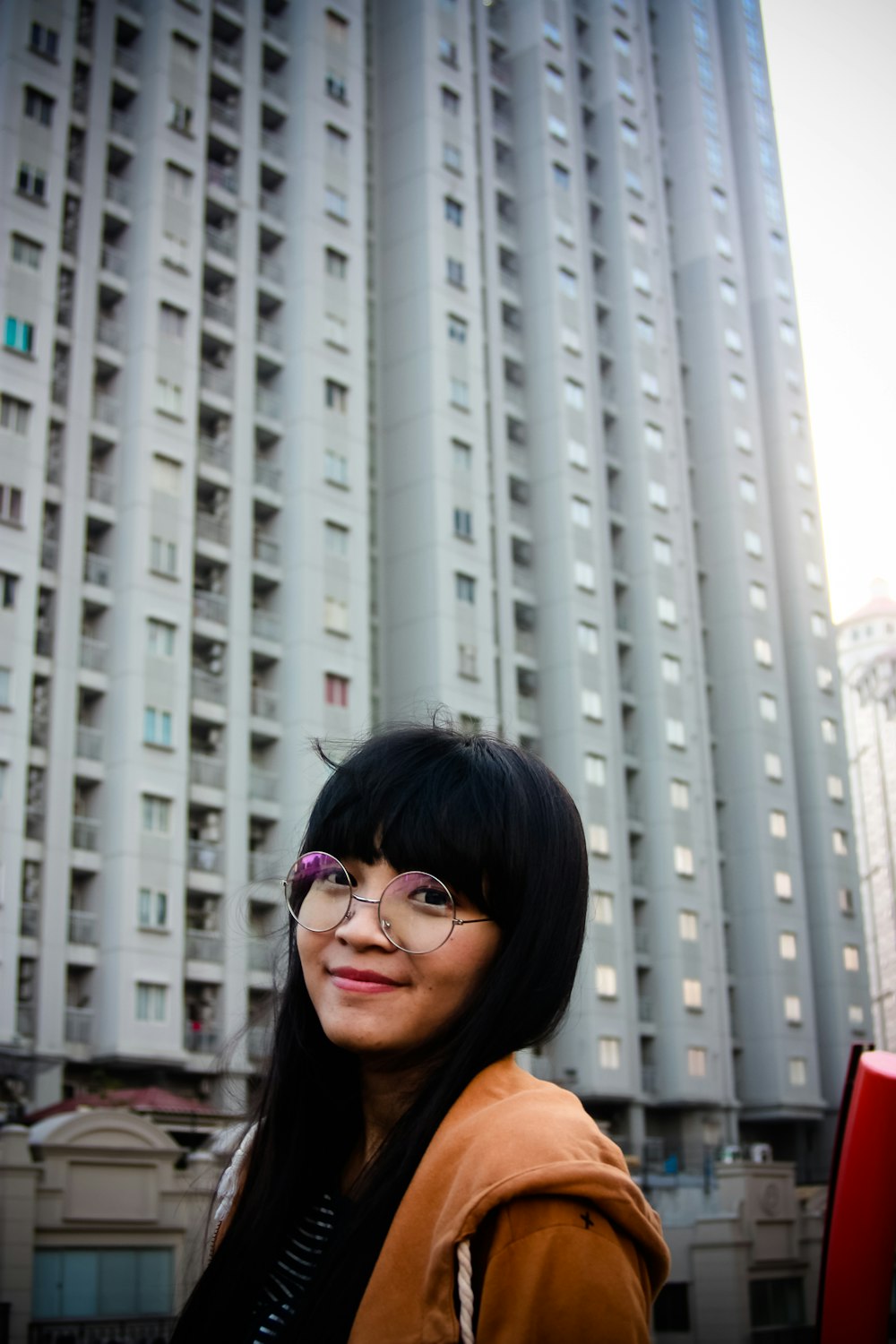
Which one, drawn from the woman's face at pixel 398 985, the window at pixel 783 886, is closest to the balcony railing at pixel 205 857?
the window at pixel 783 886

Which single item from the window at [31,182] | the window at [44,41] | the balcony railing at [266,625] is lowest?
the balcony railing at [266,625]

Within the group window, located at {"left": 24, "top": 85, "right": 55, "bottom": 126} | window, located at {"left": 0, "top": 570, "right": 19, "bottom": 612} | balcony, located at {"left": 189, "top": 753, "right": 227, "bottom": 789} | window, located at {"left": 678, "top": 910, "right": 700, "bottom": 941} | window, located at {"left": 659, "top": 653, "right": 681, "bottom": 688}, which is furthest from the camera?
window, located at {"left": 659, "top": 653, "right": 681, "bottom": 688}

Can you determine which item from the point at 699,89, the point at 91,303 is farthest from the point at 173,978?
the point at 699,89

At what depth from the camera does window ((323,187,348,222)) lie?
41.7 meters

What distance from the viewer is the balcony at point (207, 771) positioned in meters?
34.3

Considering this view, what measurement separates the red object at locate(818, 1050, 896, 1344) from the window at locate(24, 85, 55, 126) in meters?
37.6

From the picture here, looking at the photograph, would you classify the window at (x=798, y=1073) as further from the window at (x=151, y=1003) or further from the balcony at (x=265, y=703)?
the window at (x=151, y=1003)

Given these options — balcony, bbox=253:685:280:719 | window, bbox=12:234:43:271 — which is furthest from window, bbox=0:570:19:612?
window, bbox=12:234:43:271

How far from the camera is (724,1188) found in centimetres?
3212

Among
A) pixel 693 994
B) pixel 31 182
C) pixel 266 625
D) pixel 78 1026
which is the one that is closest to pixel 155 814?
pixel 78 1026

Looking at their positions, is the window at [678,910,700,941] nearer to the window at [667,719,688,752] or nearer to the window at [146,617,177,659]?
the window at [667,719,688,752]

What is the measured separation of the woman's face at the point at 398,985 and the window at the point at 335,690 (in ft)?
114

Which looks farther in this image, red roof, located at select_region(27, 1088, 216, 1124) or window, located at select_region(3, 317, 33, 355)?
window, located at select_region(3, 317, 33, 355)

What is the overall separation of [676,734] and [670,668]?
7.79ft
